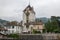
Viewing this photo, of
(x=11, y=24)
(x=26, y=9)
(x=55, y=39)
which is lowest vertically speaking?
(x=55, y=39)

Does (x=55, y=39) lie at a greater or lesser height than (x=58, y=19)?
lesser

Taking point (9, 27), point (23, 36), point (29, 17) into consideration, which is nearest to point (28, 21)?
point (29, 17)

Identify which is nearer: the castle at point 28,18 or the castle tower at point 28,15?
the castle at point 28,18

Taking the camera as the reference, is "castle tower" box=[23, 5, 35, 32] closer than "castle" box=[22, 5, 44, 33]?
No

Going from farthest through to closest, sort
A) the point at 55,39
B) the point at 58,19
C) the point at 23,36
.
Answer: the point at 58,19 → the point at 23,36 → the point at 55,39

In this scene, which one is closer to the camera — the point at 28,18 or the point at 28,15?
the point at 28,18

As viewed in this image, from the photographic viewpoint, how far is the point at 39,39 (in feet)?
51.4

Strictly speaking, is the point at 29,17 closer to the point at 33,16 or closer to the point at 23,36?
the point at 33,16

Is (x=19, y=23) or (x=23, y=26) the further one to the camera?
(x=19, y=23)

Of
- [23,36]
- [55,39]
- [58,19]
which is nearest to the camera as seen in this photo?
[55,39]

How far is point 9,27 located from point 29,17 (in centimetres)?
278

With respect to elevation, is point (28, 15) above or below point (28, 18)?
above

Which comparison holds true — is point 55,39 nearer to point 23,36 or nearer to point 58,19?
point 23,36

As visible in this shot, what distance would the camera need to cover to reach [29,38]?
1595 cm
